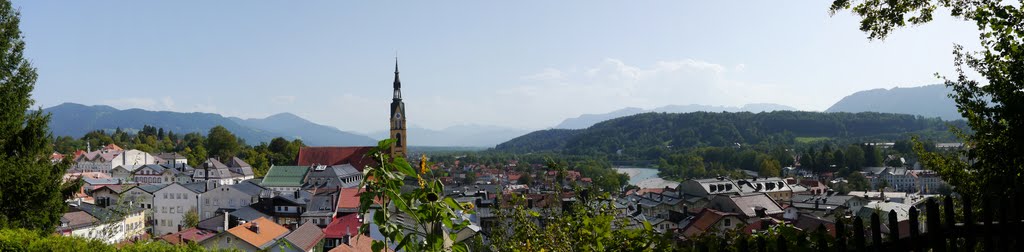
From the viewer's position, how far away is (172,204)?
36812mm

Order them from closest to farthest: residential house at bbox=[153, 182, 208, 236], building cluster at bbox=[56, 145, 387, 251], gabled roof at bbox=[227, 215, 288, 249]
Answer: building cluster at bbox=[56, 145, 387, 251]
gabled roof at bbox=[227, 215, 288, 249]
residential house at bbox=[153, 182, 208, 236]

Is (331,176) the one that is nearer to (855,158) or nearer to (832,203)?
(832,203)

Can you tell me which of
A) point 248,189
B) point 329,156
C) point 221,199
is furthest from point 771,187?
point 221,199

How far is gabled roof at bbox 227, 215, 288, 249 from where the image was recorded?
18.7 meters

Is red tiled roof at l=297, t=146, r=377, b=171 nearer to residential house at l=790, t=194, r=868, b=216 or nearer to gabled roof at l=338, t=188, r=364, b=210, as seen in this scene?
gabled roof at l=338, t=188, r=364, b=210

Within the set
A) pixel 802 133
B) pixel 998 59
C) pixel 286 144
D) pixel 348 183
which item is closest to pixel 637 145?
pixel 802 133

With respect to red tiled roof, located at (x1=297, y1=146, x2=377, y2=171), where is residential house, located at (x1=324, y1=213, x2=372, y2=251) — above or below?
below

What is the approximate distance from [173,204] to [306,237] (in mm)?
20890

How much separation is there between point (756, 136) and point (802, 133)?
1294 cm

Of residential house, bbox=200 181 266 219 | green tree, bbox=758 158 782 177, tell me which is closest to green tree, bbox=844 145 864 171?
green tree, bbox=758 158 782 177

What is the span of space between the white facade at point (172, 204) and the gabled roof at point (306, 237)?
18.7 m

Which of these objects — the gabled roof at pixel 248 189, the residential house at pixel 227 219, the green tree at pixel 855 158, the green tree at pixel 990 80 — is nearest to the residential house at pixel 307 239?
the residential house at pixel 227 219

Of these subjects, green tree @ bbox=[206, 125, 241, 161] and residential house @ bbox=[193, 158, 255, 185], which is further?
green tree @ bbox=[206, 125, 241, 161]

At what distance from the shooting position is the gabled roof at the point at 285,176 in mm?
49069
